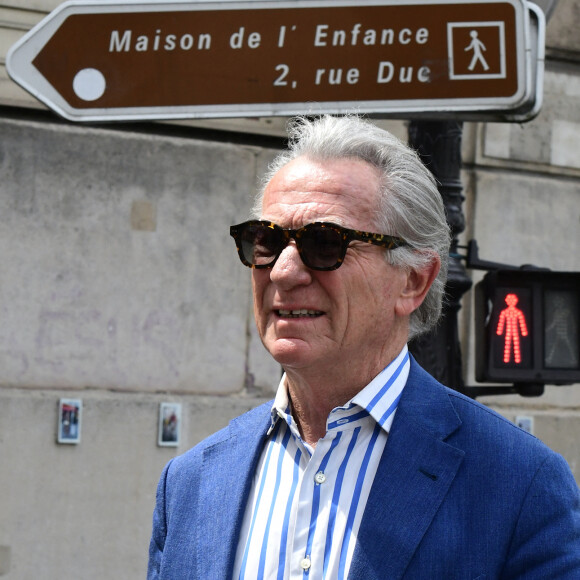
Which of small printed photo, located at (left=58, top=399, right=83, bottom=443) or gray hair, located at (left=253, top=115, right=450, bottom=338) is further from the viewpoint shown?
small printed photo, located at (left=58, top=399, right=83, bottom=443)

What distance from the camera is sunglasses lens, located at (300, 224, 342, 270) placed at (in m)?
2.10

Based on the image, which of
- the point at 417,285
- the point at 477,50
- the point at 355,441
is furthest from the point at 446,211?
the point at 355,441

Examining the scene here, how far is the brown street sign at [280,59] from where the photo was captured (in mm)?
3316

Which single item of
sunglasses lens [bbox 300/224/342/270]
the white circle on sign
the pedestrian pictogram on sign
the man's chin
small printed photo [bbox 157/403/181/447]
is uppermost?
the pedestrian pictogram on sign

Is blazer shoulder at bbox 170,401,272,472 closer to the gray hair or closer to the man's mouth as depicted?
the man's mouth

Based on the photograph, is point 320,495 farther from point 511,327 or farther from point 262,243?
point 511,327

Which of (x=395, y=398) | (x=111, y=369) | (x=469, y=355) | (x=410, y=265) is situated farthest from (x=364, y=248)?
(x=469, y=355)

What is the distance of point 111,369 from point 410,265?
4830 mm

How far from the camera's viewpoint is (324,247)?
2107mm

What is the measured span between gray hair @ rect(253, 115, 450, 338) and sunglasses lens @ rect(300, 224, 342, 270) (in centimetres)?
11

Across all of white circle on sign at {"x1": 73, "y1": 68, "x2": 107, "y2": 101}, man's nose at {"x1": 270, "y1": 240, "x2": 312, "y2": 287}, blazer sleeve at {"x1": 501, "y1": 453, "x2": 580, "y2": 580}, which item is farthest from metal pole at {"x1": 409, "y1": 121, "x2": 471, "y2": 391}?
blazer sleeve at {"x1": 501, "y1": 453, "x2": 580, "y2": 580}

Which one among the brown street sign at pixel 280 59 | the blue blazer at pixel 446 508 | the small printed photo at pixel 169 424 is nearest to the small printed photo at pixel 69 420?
the small printed photo at pixel 169 424

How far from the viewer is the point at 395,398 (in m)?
2.17

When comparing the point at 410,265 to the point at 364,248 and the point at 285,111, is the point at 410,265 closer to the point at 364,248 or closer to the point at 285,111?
the point at 364,248
